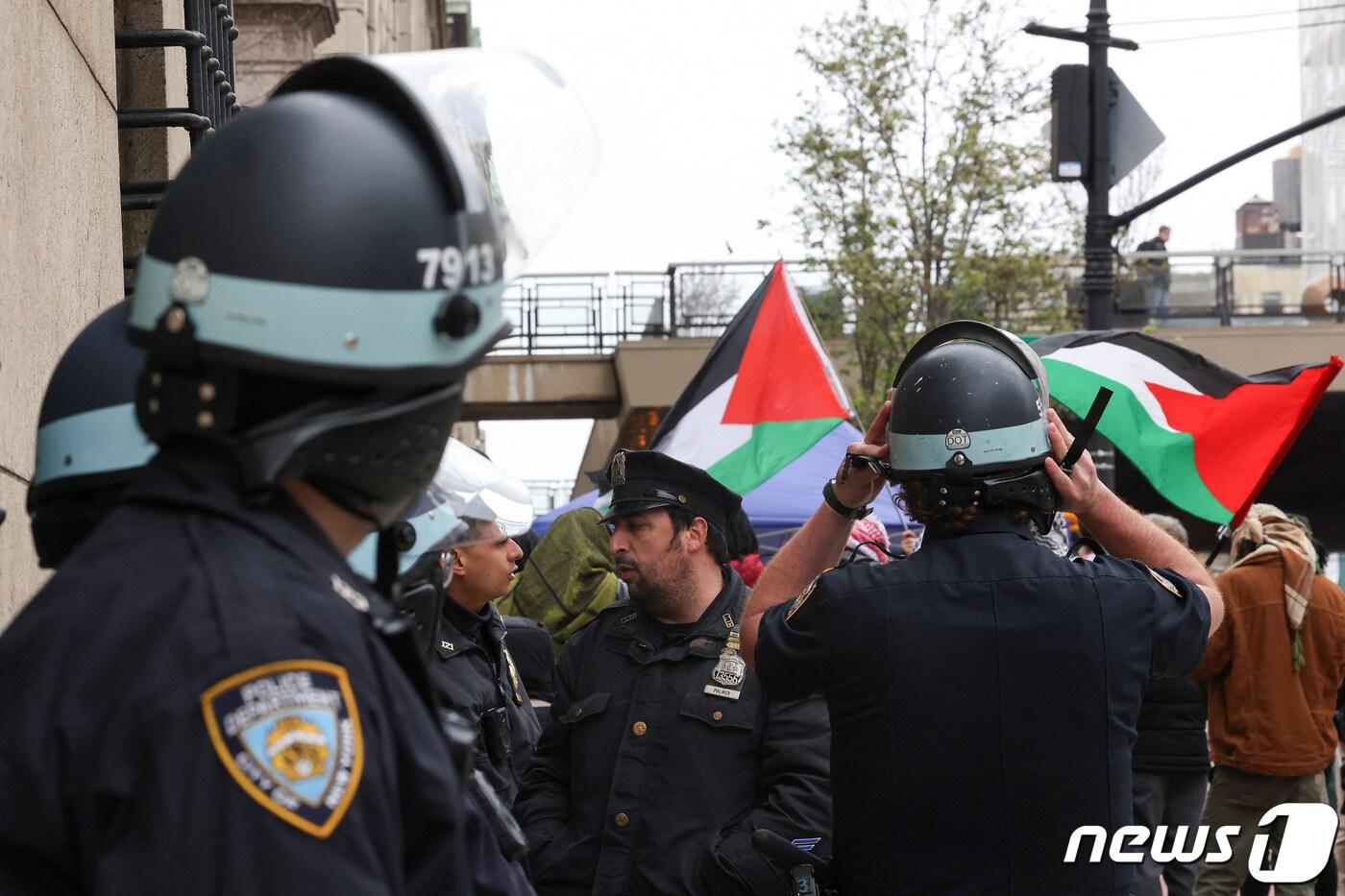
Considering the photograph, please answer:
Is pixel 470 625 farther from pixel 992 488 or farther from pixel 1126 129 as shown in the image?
pixel 1126 129

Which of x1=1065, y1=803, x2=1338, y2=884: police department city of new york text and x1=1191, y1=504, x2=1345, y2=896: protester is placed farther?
x1=1191, y1=504, x2=1345, y2=896: protester

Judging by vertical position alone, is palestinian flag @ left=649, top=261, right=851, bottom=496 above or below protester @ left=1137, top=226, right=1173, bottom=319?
below

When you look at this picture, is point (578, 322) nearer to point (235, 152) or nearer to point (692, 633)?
point (692, 633)

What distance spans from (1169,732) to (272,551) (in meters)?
7.68

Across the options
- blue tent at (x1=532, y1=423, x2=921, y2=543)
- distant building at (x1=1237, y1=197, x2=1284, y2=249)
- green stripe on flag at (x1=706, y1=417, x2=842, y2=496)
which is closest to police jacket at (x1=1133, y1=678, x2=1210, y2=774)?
green stripe on flag at (x1=706, y1=417, x2=842, y2=496)

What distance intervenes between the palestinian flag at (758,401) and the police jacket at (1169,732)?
2287 mm

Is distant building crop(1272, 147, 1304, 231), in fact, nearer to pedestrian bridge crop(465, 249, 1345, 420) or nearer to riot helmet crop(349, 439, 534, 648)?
pedestrian bridge crop(465, 249, 1345, 420)

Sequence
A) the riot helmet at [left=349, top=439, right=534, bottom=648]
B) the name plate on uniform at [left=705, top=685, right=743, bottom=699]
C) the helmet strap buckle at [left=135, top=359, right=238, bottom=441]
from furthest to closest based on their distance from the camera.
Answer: the name plate on uniform at [left=705, top=685, right=743, bottom=699] < the riot helmet at [left=349, top=439, right=534, bottom=648] < the helmet strap buckle at [left=135, top=359, right=238, bottom=441]

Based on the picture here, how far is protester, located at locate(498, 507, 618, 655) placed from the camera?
8625 millimetres

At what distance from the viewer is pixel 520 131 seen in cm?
254

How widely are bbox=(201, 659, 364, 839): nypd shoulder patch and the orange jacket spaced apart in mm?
7764

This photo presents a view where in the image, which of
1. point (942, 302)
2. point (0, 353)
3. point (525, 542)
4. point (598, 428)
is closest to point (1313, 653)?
point (525, 542)

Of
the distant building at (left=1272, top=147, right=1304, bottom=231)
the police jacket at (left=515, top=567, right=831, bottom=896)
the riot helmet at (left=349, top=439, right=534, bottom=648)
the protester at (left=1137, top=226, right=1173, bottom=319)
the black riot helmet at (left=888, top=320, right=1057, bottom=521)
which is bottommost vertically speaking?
the police jacket at (left=515, top=567, right=831, bottom=896)

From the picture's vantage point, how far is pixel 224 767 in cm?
159
